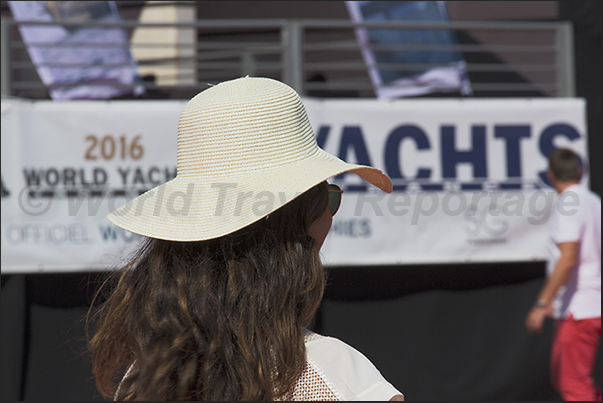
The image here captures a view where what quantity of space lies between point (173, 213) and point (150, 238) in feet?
Answer: 0.25

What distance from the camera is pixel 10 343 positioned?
423 cm

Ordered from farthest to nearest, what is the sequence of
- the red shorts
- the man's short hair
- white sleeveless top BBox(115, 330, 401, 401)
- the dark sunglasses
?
1. the man's short hair
2. the red shorts
3. the dark sunglasses
4. white sleeveless top BBox(115, 330, 401, 401)

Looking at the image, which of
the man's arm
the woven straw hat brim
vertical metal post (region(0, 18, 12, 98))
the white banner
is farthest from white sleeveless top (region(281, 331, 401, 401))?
vertical metal post (region(0, 18, 12, 98))

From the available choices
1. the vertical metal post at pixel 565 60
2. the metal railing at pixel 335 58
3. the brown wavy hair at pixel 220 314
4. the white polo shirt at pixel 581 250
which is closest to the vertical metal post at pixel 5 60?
the metal railing at pixel 335 58

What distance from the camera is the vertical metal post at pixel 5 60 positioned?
416 centimetres

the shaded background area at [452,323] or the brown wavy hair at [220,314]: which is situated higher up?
the brown wavy hair at [220,314]

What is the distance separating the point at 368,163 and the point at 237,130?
315 centimetres

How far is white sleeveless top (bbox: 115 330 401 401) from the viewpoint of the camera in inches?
40.9

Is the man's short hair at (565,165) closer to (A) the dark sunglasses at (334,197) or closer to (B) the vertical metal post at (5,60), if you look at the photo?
(A) the dark sunglasses at (334,197)

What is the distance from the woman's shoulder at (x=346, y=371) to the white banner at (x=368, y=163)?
303 centimetres

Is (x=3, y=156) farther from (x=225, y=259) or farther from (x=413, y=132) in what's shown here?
(x=225, y=259)

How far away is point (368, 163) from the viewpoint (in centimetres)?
432

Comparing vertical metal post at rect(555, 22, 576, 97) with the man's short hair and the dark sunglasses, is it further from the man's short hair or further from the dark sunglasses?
the dark sunglasses

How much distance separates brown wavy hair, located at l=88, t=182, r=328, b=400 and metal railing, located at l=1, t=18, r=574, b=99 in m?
3.30
